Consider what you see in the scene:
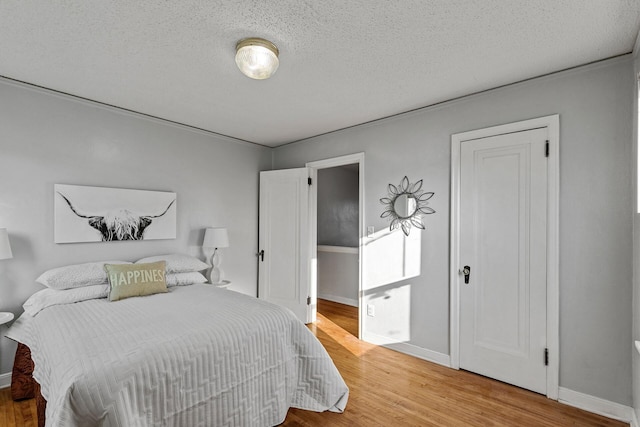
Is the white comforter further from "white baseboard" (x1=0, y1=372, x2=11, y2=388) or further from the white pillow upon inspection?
"white baseboard" (x1=0, y1=372, x2=11, y2=388)

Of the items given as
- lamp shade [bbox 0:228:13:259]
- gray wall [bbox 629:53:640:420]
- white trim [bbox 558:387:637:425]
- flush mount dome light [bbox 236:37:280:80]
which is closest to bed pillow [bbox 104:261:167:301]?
lamp shade [bbox 0:228:13:259]

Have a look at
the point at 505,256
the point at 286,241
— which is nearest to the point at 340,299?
the point at 286,241

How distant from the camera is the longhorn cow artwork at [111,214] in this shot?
2848mm

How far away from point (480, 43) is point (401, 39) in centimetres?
51

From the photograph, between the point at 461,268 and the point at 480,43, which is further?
the point at 461,268

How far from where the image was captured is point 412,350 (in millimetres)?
3215

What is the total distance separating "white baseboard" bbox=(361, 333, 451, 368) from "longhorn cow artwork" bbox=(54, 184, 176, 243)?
98.9 inches

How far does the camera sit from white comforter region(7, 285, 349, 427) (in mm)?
1477

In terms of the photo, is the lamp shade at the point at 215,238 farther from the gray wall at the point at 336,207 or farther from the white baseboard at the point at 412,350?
the gray wall at the point at 336,207

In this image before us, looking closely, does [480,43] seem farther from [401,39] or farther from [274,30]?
[274,30]

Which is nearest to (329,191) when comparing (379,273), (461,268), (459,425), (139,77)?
(379,273)

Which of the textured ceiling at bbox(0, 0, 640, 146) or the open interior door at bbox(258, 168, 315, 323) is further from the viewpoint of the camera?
the open interior door at bbox(258, 168, 315, 323)

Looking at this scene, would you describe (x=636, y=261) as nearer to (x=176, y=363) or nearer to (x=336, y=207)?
(x=176, y=363)

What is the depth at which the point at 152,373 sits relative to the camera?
1613mm
